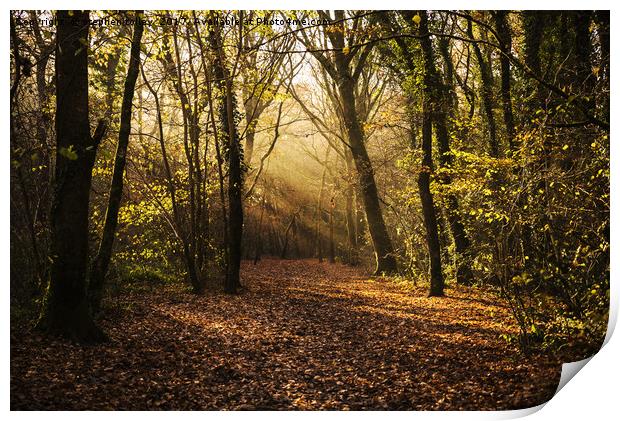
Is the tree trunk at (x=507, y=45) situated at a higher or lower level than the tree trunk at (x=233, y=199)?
higher

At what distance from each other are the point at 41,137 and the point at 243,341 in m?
3.85

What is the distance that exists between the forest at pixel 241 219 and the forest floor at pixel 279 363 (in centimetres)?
3

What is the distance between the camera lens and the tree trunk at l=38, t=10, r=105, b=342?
18.9 feet

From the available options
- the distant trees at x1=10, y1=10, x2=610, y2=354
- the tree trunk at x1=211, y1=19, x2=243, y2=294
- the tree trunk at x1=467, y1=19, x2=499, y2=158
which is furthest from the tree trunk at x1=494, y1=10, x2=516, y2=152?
the tree trunk at x1=211, y1=19, x2=243, y2=294

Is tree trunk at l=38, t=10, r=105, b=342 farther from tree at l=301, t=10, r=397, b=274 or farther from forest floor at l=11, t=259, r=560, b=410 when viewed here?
tree at l=301, t=10, r=397, b=274

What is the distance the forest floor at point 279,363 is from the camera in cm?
512

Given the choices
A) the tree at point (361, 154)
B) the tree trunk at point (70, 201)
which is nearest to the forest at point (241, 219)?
the tree trunk at point (70, 201)

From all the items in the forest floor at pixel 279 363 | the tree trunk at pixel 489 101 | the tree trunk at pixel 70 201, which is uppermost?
the tree trunk at pixel 489 101

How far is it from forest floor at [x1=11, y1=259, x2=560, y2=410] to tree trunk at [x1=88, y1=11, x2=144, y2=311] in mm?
534

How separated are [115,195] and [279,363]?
3.50 meters

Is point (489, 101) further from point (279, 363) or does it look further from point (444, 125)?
point (279, 363)

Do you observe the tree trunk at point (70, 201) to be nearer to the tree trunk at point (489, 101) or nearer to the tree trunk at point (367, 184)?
the tree trunk at point (489, 101)

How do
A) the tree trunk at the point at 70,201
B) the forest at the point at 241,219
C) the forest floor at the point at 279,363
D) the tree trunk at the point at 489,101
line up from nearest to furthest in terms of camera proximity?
the forest floor at the point at 279,363 < the forest at the point at 241,219 < the tree trunk at the point at 70,201 < the tree trunk at the point at 489,101
